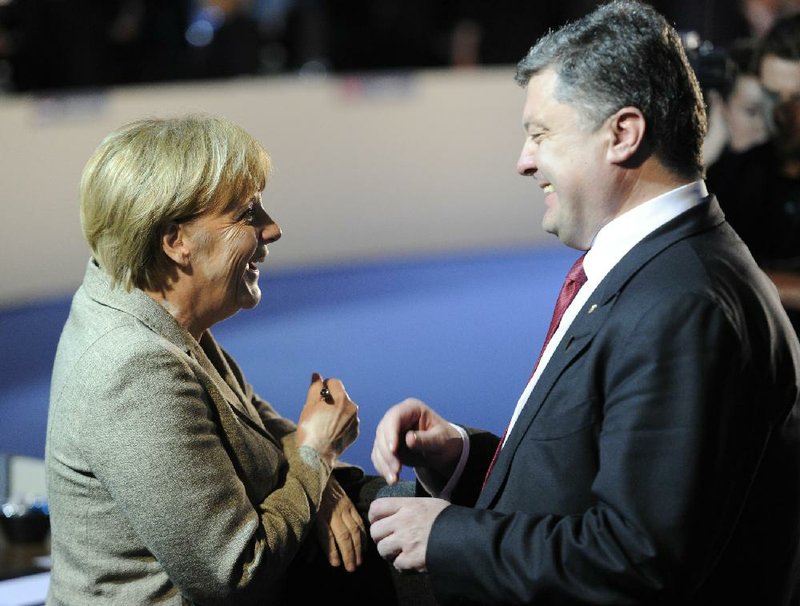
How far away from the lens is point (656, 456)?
58.9 inches

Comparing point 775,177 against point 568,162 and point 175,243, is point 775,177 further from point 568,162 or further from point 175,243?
point 175,243

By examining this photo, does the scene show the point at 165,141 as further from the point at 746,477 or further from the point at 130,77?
the point at 130,77

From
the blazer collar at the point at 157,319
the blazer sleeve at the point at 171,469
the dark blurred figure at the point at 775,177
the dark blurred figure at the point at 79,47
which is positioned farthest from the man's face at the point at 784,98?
the dark blurred figure at the point at 79,47

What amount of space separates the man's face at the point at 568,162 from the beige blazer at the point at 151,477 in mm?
712

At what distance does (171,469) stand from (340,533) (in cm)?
48

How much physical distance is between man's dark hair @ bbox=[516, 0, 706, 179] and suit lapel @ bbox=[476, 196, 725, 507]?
8cm

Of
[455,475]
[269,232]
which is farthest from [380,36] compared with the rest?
[455,475]

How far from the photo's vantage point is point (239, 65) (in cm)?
809

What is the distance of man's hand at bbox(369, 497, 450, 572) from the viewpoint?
1668 millimetres

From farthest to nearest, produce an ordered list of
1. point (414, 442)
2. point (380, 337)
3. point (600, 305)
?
point (380, 337), point (414, 442), point (600, 305)

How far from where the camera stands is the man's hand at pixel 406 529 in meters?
1.67

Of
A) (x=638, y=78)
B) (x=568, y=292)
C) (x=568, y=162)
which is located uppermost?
(x=638, y=78)

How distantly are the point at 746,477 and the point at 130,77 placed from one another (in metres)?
6.84

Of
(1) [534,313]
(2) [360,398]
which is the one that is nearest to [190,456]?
(2) [360,398]
